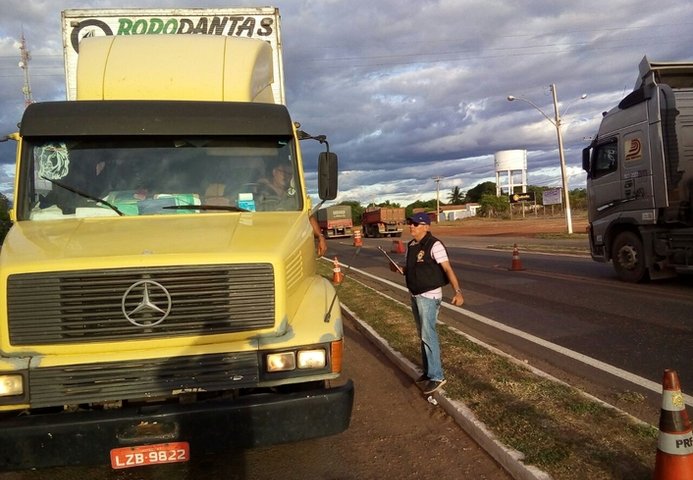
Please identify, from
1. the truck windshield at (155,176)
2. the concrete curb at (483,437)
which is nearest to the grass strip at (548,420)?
the concrete curb at (483,437)

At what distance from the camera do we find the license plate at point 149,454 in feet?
10.0

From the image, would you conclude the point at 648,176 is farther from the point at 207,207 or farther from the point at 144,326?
the point at 144,326

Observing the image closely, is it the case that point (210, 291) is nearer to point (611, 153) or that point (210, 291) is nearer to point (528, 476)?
point (528, 476)

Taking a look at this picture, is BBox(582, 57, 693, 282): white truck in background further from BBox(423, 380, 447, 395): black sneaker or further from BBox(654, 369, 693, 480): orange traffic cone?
BBox(654, 369, 693, 480): orange traffic cone

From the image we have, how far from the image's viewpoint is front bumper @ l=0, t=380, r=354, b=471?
2.96m

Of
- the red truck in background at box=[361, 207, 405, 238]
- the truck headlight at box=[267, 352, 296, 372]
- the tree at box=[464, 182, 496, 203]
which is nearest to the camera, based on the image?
the truck headlight at box=[267, 352, 296, 372]

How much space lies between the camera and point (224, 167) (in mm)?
4594

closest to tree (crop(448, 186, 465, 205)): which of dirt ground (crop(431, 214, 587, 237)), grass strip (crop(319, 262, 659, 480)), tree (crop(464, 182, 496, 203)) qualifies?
tree (crop(464, 182, 496, 203))

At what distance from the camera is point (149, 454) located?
309cm

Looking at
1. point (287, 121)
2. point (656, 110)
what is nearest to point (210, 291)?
point (287, 121)

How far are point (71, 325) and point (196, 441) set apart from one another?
0.96 meters

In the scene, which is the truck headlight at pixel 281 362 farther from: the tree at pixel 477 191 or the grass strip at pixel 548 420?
the tree at pixel 477 191

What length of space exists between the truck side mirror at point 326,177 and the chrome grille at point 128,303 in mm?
1850

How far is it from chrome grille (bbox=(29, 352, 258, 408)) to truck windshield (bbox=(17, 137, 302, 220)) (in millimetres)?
1444
